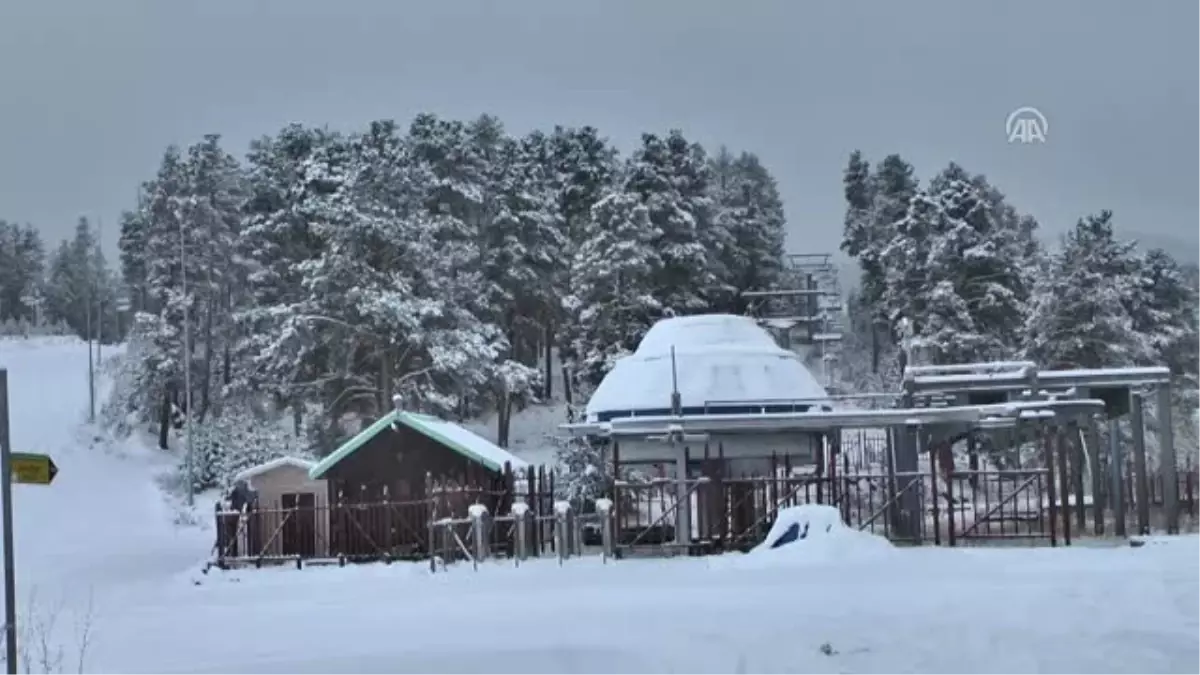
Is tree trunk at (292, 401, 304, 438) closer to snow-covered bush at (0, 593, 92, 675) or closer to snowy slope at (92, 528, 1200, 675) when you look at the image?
snowy slope at (92, 528, 1200, 675)

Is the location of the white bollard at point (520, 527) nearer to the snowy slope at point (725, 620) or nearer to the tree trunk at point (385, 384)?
the snowy slope at point (725, 620)

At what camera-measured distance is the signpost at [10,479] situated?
9.52 m

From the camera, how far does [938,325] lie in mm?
49875

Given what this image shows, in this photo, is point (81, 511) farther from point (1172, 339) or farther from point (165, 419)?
point (1172, 339)

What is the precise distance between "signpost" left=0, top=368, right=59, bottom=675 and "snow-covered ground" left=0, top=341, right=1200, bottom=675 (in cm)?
221

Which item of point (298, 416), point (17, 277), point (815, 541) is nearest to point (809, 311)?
point (298, 416)

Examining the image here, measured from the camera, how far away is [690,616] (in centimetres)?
1339

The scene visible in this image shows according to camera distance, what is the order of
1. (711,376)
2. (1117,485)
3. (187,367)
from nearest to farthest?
(1117,485) → (711,376) → (187,367)

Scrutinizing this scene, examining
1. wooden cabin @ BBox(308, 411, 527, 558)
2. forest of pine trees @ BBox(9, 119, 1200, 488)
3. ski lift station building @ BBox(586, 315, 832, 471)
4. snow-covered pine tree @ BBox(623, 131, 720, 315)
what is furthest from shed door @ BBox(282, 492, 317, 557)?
snow-covered pine tree @ BBox(623, 131, 720, 315)

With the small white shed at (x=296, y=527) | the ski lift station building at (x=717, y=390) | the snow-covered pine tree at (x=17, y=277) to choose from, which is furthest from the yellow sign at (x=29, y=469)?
the snow-covered pine tree at (x=17, y=277)

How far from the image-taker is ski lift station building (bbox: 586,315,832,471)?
29.3m

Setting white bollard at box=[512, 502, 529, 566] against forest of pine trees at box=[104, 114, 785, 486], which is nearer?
white bollard at box=[512, 502, 529, 566]

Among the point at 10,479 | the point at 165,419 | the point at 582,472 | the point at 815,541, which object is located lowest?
the point at 582,472

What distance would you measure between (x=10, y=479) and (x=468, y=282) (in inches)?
1602
